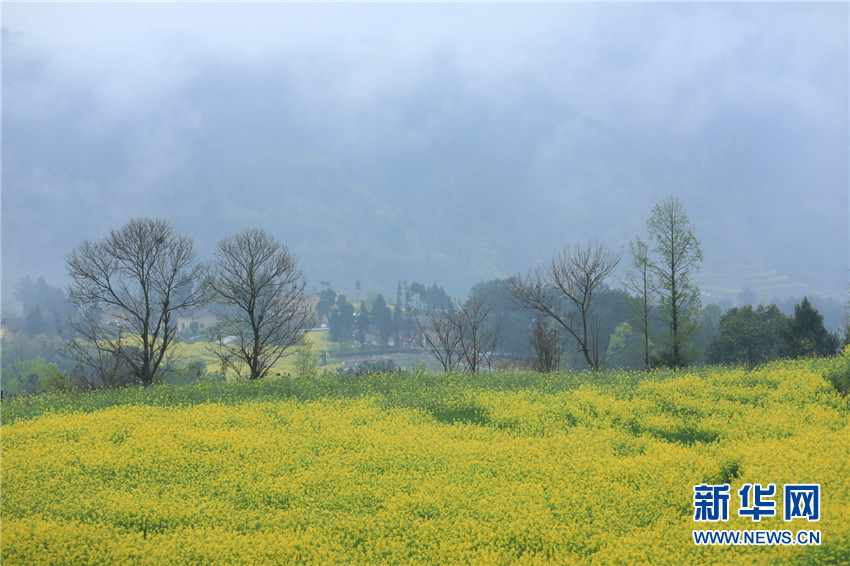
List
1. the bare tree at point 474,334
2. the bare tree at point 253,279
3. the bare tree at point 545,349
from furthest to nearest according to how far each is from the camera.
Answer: the bare tree at point 474,334
the bare tree at point 545,349
the bare tree at point 253,279

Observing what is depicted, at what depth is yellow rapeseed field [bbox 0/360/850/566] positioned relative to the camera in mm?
8781

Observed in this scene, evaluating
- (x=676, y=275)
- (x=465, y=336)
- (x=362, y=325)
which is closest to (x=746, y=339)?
(x=676, y=275)

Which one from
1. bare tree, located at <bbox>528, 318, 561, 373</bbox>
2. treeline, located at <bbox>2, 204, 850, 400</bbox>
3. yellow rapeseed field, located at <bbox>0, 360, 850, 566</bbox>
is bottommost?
yellow rapeseed field, located at <bbox>0, 360, 850, 566</bbox>

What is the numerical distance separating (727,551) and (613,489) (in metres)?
2.43

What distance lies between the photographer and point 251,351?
25984 mm

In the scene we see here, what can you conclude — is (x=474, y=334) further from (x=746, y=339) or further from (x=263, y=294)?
(x=746, y=339)

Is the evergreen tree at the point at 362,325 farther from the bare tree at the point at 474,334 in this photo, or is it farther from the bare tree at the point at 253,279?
the bare tree at the point at 253,279

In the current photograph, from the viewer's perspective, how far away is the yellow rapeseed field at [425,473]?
28.8 feet

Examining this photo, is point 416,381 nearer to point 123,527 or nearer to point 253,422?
point 253,422

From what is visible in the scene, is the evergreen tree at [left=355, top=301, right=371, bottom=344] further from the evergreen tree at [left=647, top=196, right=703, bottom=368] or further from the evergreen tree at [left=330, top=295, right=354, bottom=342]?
the evergreen tree at [left=647, top=196, right=703, bottom=368]

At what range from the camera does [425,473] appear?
38.3 feet

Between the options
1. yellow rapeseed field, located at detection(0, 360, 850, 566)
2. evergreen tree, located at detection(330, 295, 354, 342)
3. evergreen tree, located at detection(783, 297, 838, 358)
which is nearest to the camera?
yellow rapeseed field, located at detection(0, 360, 850, 566)

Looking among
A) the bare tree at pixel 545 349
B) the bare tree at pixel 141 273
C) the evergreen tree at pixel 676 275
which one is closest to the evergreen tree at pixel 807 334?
the evergreen tree at pixel 676 275

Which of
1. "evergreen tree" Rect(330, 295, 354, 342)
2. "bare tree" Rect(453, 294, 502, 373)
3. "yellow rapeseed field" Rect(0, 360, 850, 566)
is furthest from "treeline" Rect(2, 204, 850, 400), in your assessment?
"evergreen tree" Rect(330, 295, 354, 342)
